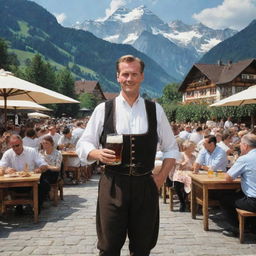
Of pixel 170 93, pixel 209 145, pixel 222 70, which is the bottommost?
pixel 209 145

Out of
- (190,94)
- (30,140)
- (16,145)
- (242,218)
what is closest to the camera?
(242,218)

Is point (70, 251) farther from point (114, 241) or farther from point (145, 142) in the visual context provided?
point (145, 142)

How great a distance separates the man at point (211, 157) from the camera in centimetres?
705

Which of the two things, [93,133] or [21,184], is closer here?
[93,133]

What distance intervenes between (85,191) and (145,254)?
6409mm

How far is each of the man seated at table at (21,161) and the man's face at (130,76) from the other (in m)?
4.22

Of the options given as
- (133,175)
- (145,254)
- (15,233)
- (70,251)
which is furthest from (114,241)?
(15,233)

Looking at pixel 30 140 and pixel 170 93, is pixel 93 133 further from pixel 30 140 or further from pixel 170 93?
pixel 170 93

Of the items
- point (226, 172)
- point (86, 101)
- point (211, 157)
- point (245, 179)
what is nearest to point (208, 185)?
point (245, 179)

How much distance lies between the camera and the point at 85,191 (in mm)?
9016

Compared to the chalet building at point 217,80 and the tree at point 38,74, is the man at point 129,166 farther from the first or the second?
the tree at point 38,74

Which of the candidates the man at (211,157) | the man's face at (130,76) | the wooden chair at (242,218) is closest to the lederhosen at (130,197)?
the man's face at (130,76)

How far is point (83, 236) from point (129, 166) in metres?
3.00

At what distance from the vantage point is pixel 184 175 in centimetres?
712
